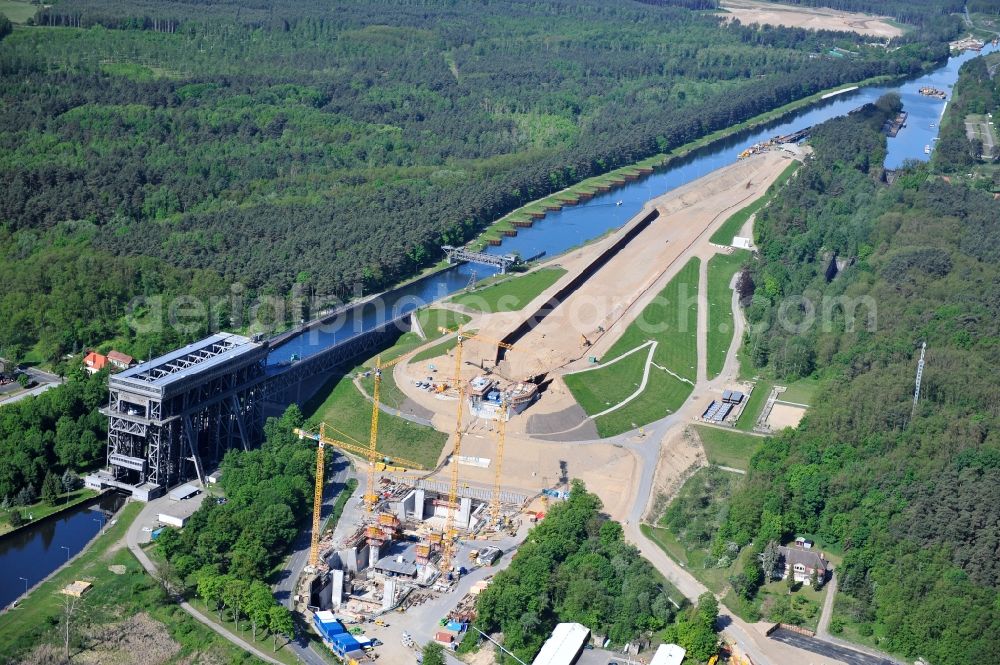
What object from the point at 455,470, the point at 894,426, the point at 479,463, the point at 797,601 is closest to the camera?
the point at 797,601

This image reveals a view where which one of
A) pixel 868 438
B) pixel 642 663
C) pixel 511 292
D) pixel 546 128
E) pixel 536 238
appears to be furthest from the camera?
pixel 546 128

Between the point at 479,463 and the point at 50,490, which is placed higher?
the point at 479,463

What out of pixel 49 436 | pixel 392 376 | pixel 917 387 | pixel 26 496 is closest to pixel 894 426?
pixel 917 387

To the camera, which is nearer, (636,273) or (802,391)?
(802,391)

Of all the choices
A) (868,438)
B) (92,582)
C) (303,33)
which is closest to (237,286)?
(92,582)

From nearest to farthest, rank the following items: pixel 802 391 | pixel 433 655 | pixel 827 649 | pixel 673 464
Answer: pixel 433 655 < pixel 827 649 < pixel 673 464 < pixel 802 391

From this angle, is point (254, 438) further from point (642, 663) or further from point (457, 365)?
point (642, 663)

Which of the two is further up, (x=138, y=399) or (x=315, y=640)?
(x=138, y=399)

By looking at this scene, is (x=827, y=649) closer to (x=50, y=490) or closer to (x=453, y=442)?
(x=453, y=442)

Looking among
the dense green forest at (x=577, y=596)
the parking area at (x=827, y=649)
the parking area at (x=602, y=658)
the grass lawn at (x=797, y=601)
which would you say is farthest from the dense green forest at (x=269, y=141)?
the parking area at (x=827, y=649)
